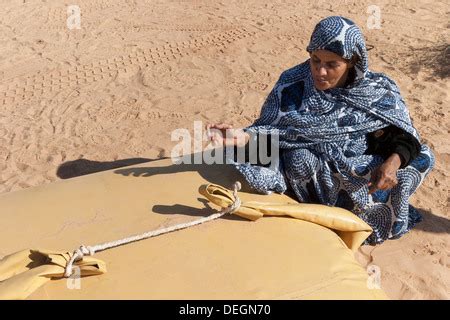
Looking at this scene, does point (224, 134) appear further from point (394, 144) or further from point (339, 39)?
point (394, 144)

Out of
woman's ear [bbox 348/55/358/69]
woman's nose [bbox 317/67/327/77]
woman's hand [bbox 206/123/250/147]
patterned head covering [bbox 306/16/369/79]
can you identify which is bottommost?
woman's hand [bbox 206/123/250/147]

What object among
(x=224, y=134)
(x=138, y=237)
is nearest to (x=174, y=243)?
(x=138, y=237)

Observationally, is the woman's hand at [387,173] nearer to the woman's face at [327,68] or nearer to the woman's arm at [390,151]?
the woman's arm at [390,151]

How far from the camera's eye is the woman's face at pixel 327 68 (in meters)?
2.91

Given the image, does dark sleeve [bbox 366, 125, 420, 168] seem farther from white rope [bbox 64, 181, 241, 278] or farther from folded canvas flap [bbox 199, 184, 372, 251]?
white rope [bbox 64, 181, 241, 278]

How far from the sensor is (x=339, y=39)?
9.30ft

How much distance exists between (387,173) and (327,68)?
2.08 ft

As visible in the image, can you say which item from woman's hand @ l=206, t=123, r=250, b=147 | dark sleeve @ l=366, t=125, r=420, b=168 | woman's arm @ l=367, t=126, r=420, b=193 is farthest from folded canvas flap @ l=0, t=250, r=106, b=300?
dark sleeve @ l=366, t=125, r=420, b=168

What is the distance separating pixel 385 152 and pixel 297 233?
82 cm

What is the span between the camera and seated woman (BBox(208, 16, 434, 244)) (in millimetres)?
3059

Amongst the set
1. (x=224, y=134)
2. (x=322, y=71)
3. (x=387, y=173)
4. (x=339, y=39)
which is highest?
(x=339, y=39)

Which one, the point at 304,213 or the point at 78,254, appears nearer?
the point at 78,254

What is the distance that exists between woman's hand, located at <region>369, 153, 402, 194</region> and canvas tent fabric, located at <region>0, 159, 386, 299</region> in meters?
0.36

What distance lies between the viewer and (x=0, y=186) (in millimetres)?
4746
